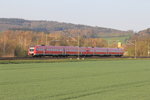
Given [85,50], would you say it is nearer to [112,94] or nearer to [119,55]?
[119,55]

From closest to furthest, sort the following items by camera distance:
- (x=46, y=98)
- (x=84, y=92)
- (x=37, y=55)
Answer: (x=46, y=98)
(x=84, y=92)
(x=37, y=55)

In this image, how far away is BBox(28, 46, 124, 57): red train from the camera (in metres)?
73.2

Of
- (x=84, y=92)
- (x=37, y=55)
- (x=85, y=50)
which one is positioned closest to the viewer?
(x=84, y=92)

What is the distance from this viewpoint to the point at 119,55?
314 ft

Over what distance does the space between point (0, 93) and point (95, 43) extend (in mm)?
118915

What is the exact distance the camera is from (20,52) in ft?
283

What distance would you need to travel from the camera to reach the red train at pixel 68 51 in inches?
2883

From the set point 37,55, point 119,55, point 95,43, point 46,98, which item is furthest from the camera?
point 95,43

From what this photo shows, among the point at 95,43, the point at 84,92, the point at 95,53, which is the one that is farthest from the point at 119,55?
the point at 84,92

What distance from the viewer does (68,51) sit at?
80.6 m

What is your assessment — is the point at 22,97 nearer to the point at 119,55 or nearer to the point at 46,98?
the point at 46,98

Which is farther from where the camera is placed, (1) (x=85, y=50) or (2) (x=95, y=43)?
(2) (x=95, y=43)

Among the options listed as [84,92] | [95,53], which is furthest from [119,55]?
[84,92]

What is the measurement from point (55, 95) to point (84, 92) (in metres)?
1.84
